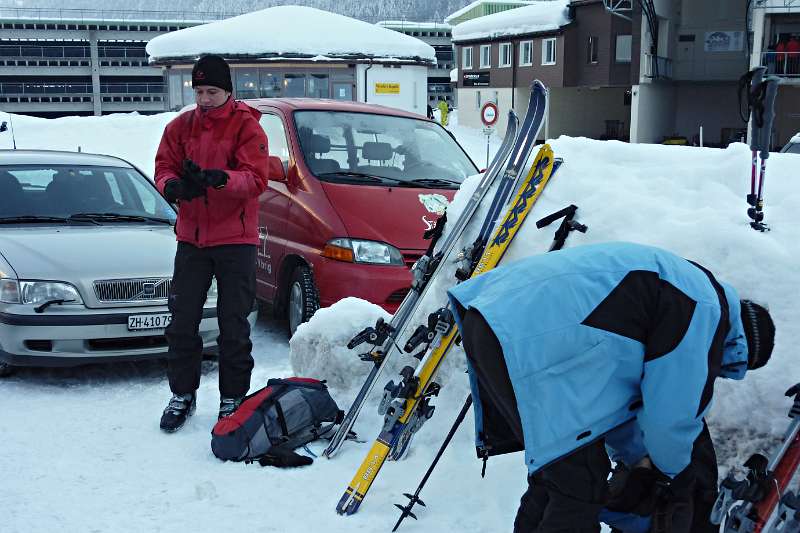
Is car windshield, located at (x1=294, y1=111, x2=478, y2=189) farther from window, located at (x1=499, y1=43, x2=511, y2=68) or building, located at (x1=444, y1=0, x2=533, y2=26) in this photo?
building, located at (x1=444, y1=0, x2=533, y2=26)

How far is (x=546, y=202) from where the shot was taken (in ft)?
15.4

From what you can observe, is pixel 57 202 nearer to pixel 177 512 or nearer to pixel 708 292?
pixel 177 512

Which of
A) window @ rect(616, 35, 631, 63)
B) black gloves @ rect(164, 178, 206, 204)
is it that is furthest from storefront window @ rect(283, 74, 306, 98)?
black gloves @ rect(164, 178, 206, 204)

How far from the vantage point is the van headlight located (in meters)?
5.63

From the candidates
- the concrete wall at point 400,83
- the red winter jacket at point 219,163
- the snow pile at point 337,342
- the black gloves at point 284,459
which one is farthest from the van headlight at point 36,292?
the concrete wall at point 400,83

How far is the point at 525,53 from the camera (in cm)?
4619

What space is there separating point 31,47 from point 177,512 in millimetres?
83636

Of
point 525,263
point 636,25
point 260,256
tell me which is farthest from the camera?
point 636,25

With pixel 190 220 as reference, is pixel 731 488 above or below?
below

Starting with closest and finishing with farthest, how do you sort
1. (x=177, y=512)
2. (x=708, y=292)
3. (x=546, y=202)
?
(x=708, y=292)
(x=177, y=512)
(x=546, y=202)

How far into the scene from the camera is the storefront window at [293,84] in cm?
2986

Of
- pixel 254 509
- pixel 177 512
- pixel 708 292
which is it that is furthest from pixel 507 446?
pixel 177 512

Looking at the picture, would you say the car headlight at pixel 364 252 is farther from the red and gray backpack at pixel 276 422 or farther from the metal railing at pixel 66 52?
the metal railing at pixel 66 52

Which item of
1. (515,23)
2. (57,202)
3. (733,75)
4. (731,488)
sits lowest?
(731,488)
